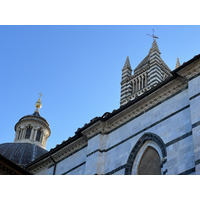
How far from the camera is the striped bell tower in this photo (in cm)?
4012

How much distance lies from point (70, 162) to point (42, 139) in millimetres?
17254

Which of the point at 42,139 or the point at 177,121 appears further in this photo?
the point at 42,139

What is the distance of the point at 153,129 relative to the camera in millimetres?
12977

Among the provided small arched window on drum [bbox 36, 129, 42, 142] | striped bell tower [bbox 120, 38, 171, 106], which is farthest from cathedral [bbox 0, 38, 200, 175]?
striped bell tower [bbox 120, 38, 171, 106]

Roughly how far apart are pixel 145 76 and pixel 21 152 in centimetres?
1806

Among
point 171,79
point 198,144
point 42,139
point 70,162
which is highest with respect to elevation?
point 42,139

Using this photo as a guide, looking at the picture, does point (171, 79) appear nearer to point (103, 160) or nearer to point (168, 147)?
point (168, 147)

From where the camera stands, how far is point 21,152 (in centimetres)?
2783

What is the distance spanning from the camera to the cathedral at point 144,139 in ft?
38.1

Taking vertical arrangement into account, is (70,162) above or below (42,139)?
below

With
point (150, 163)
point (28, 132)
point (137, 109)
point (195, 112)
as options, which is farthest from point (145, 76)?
→ point (195, 112)

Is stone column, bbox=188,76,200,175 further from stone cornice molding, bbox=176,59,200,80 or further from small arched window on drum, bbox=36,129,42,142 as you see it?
small arched window on drum, bbox=36,129,42,142

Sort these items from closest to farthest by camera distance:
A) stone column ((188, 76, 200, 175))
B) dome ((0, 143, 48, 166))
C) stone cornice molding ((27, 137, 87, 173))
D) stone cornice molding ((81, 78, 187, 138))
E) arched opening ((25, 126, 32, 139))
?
stone column ((188, 76, 200, 175)) → stone cornice molding ((81, 78, 187, 138)) → stone cornice molding ((27, 137, 87, 173)) → dome ((0, 143, 48, 166)) → arched opening ((25, 126, 32, 139))

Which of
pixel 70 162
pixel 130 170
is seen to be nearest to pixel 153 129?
pixel 130 170
